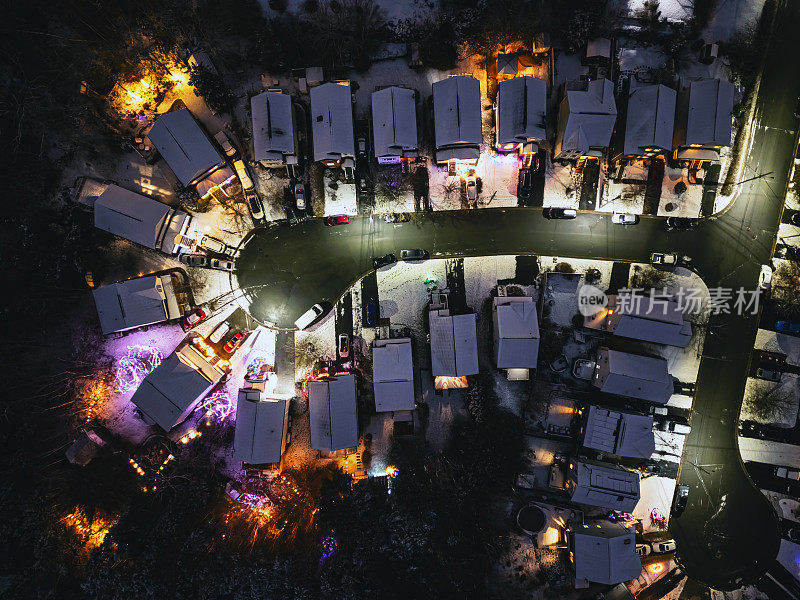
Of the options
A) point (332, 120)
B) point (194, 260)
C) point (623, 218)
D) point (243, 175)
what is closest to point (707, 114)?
point (623, 218)

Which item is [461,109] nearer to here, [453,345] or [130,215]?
[453,345]

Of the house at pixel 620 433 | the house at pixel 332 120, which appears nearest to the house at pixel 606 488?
the house at pixel 620 433

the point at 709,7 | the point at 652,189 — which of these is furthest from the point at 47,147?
the point at 709,7

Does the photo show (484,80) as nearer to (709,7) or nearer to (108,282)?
(709,7)

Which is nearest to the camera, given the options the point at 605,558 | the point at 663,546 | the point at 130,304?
the point at 605,558

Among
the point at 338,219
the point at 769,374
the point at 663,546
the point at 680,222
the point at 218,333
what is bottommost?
the point at 663,546

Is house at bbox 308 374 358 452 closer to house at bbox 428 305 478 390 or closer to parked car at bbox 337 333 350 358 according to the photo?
parked car at bbox 337 333 350 358
